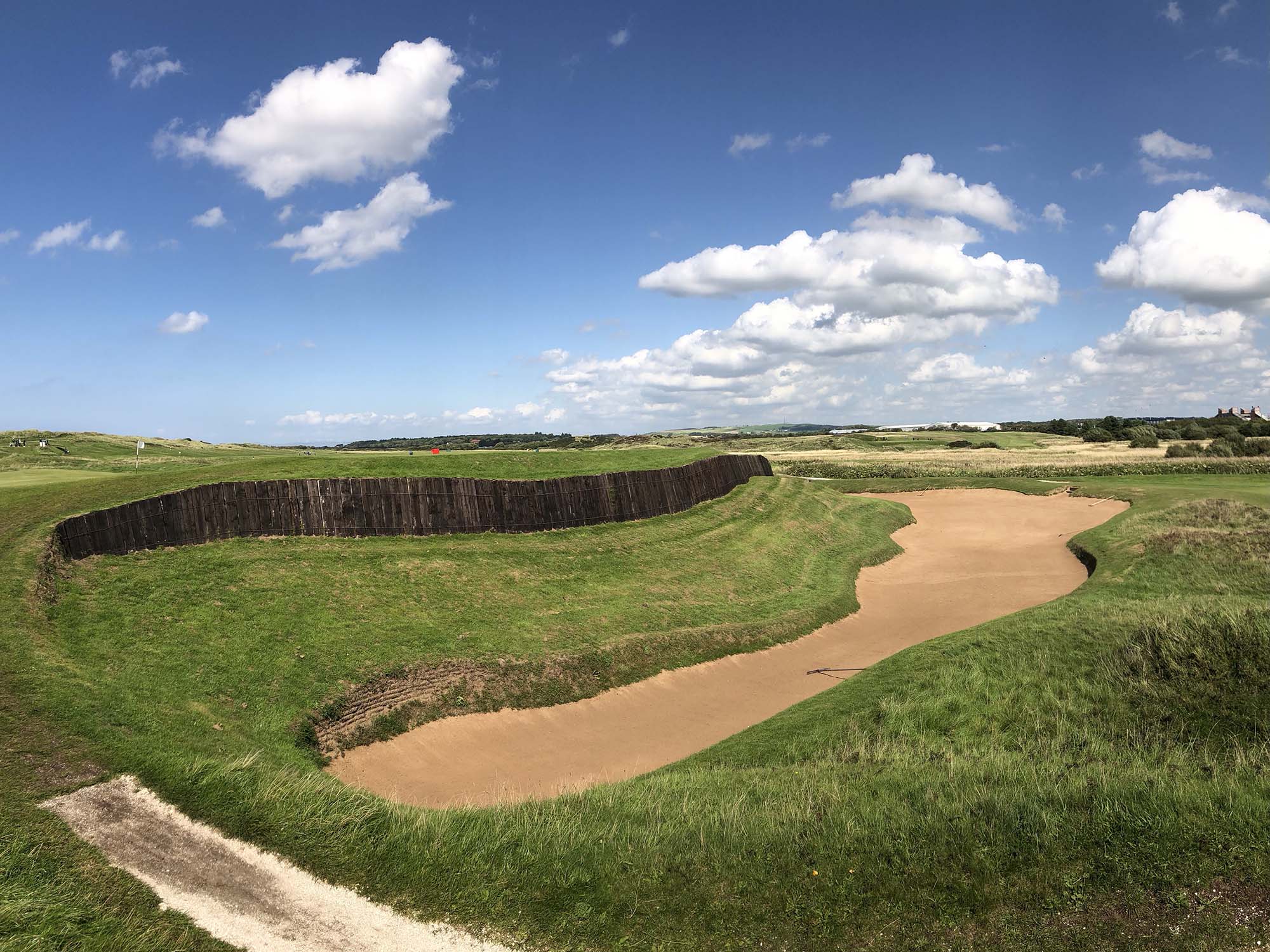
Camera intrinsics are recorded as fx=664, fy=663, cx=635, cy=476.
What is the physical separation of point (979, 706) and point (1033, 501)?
141 ft

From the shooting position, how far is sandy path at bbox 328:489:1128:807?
14.6 m

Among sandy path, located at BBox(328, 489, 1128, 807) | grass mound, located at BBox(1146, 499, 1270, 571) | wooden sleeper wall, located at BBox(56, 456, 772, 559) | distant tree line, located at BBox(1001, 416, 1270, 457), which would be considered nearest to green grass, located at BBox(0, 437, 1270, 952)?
wooden sleeper wall, located at BBox(56, 456, 772, 559)

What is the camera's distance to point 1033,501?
5003cm

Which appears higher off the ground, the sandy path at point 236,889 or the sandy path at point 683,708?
the sandy path at point 236,889

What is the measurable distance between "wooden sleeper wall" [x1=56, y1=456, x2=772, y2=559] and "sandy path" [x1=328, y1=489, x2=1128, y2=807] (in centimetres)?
932

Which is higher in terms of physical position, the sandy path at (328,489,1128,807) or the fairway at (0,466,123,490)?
the fairway at (0,466,123,490)

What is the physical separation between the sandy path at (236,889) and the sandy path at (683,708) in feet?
11.9

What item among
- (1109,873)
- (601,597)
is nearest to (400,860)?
(1109,873)

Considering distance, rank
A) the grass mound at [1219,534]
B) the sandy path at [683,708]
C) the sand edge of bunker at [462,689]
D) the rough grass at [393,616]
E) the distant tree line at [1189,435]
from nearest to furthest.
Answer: the rough grass at [393,616] < the sandy path at [683,708] < the sand edge of bunker at [462,689] < the grass mound at [1219,534] < the distant tree line at [1189,435]

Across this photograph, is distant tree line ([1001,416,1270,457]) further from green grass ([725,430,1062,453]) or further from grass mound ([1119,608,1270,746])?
grass mound ([1119,608,1270,746])

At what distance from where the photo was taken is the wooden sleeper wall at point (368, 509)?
61.1 ft

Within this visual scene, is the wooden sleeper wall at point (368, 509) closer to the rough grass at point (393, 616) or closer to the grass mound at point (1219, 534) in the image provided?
the rough grass at point (393, 616)

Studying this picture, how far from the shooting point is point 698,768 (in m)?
13.2

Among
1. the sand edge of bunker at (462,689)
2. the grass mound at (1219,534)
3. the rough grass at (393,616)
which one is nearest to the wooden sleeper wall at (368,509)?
the rough grass at (393,616)
